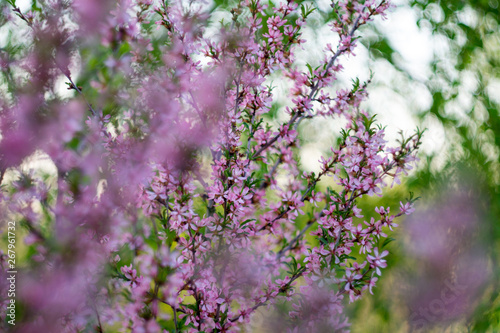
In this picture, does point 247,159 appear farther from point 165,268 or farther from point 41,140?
point 41,140

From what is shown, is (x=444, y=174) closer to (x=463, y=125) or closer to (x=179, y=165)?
(x=463, y=125)

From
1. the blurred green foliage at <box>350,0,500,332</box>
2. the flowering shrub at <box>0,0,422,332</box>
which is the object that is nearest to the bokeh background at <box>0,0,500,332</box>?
the blurred green foliage at <box>350,0,500,332</box>

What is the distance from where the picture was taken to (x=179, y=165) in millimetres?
1694

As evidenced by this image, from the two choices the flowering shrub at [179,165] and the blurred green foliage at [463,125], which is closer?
the flowering shrub at [179,165]

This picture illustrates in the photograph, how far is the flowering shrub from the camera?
1.50 metres

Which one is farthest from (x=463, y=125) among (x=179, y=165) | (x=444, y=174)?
(x=179, y=165)

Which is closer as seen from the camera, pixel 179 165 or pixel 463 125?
pixel 179 165

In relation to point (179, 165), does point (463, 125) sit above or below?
above

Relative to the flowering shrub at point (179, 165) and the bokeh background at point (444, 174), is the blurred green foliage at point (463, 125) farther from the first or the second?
the flowering shrub at point (179, 165)

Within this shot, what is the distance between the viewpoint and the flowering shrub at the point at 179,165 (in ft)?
4.91

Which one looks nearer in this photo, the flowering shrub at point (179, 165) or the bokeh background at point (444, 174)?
the flowering shrub at point (179, 165)

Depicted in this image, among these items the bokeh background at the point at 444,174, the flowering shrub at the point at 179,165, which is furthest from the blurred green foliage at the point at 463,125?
the flowering shrub at the point at 179,165

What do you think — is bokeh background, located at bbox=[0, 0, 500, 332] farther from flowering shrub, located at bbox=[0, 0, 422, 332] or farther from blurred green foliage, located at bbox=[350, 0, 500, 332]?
flowering shrub, located at bbox=[0, 0, 422, 332]

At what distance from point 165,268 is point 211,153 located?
83 centimetres
